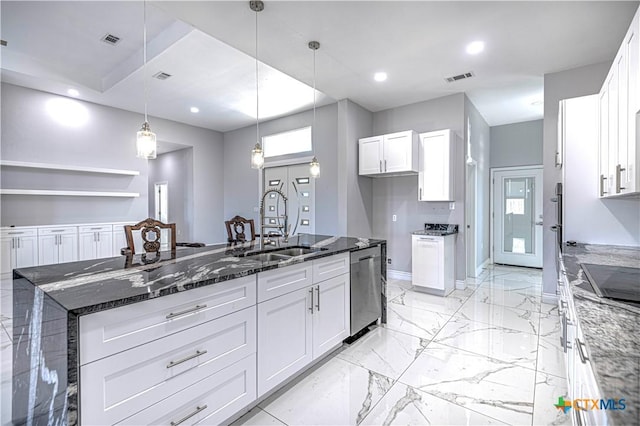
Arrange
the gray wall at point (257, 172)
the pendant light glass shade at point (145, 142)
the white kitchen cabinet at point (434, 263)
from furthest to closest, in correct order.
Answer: the gray wall at point (257, 172) < the white kitchen cabinet at point (434, 263) < the pendant light glass shade at point (145, 142)

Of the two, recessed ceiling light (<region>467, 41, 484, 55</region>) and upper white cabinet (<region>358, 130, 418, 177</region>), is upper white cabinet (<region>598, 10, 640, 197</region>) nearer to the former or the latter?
recessed ceiling light (<region>467, 41, 484, 55</region>)

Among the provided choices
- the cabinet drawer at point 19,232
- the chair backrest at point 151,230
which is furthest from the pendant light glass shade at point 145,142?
the cabinet drawer at point 19,232

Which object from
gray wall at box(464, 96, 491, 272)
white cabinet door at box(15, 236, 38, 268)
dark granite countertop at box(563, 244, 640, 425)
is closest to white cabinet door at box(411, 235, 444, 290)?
gray wall at box(464, 96, 491, 272)

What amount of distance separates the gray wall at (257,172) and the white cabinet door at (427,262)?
138cm

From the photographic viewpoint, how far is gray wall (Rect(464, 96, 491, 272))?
5020mm

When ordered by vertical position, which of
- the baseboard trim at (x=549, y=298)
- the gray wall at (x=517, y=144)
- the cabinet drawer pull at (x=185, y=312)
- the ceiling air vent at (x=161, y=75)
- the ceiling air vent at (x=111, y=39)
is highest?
the ceiling air vent at (x=111, y=39)

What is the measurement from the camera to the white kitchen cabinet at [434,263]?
410cm

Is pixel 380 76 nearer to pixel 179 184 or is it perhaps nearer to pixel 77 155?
pixel 77 155

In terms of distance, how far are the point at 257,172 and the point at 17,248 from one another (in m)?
4.03

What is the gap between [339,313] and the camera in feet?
8.14

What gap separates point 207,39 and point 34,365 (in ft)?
10.9

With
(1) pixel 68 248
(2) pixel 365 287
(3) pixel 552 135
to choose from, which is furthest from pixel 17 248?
(3) pixel 552 135

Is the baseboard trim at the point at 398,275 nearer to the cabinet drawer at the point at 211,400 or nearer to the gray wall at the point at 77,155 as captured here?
the cabinet drawer at the point at 211,400

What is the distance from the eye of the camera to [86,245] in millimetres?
5047
